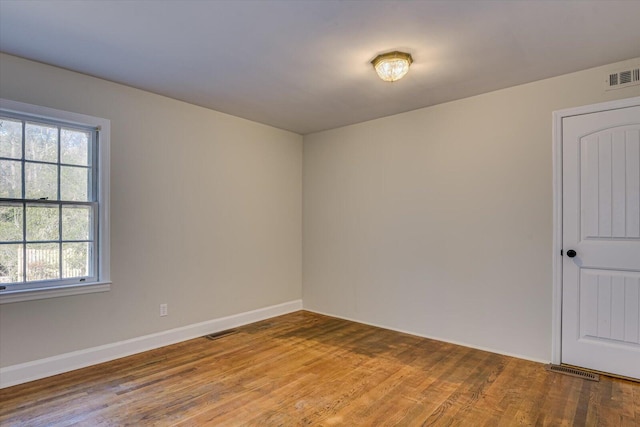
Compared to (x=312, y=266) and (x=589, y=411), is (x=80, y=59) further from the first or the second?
(x=589, y=411)

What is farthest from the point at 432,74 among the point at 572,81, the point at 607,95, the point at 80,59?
the point at 80,59

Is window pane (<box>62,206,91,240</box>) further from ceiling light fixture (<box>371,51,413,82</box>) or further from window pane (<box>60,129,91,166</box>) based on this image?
ceiling light fixture (<box>371,51,413,82</box>)

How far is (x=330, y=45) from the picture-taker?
8.53ft

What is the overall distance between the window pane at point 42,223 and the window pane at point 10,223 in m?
0.06

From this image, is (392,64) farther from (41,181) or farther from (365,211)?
(41,181)

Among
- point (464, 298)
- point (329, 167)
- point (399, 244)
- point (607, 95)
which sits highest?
point (607, 95)

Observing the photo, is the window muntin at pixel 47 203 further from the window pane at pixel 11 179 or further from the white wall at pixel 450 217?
the white wall at pixel 450 217

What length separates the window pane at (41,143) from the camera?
2936 millimetres

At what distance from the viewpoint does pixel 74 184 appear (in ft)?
10.4

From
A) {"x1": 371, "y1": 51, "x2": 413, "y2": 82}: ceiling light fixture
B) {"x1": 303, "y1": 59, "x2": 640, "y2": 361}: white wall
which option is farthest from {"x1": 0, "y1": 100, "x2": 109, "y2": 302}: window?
{"x1": 303, "y1": 59, "x2": 640, "y2": 361}: white wall

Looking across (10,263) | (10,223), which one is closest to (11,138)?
(10,223)

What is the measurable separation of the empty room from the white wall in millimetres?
24

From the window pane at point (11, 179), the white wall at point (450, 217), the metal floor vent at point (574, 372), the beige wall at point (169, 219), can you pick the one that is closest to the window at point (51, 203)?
the window pane at point (11, 179)

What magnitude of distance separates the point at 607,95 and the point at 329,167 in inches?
119
